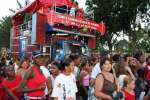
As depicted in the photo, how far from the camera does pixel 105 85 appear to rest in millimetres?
7746

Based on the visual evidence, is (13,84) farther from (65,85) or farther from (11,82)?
(65,85)

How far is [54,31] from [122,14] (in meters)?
22.9

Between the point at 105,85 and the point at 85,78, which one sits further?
the point at 85,78

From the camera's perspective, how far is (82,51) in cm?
2016

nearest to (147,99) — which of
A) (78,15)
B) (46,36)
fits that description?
(46,36)

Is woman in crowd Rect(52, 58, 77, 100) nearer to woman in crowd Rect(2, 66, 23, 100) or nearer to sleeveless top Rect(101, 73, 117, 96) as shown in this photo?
woman in crowd Rect(2, 66, 23, 100)

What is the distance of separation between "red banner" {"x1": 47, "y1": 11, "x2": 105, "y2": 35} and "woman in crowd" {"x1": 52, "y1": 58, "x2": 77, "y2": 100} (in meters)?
10.5

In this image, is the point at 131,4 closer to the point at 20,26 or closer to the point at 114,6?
the point at 114,6

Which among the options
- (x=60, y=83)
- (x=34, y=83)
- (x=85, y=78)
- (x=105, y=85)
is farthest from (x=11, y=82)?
(x=85, y=78)

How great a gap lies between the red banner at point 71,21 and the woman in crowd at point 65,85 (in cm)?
1051

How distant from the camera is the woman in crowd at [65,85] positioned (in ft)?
27.0

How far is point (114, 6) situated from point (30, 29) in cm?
2217

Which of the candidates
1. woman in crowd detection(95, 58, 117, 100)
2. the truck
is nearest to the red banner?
the truck

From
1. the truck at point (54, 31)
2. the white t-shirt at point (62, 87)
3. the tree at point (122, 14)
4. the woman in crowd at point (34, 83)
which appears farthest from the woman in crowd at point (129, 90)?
the tree at point (122, 14)
